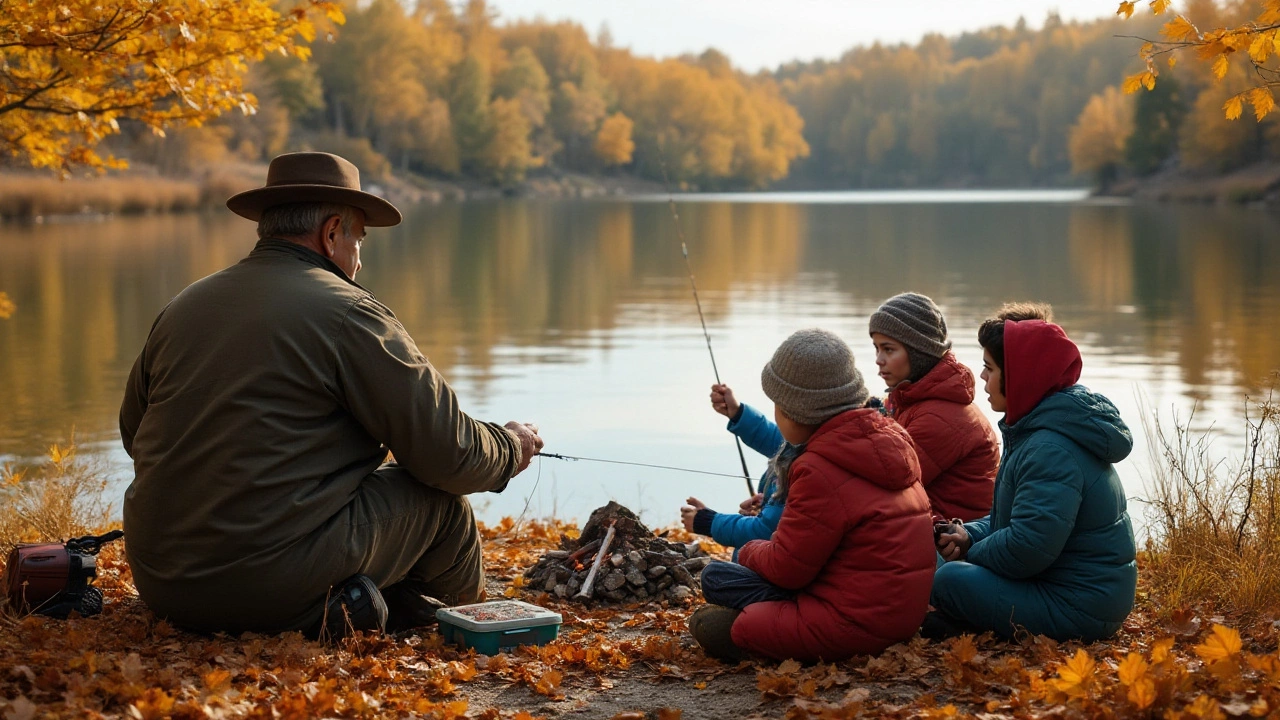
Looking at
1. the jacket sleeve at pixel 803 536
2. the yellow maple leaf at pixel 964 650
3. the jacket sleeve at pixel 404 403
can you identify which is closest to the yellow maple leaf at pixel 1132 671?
the yellow maple leaf at pixel 964 650

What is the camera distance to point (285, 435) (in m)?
3.80

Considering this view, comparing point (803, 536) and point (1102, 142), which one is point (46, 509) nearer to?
point (803, 536)

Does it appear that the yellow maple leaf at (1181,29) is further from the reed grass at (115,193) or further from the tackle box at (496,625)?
the reed grass at (115,193)

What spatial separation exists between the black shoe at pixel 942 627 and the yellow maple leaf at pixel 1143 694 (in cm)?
114

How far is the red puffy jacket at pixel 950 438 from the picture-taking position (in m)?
4.70

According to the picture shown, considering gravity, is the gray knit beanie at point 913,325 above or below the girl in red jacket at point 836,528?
above

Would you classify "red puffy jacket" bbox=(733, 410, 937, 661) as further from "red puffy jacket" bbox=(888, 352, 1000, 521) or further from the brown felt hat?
the brown felt hat

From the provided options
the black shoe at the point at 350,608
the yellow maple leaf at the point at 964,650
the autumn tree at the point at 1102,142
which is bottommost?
the yellow maple leaf at the point at 964,650

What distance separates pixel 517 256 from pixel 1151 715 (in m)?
28.2

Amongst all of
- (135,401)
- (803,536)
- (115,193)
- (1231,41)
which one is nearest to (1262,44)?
(1231,41)

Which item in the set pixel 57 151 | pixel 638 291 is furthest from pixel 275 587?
pixel 638 291

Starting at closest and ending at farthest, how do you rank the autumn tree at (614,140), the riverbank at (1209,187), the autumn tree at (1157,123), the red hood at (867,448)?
the red hood at (867,448) < the riverbank at (1209,187) < the autumn tree at (1157,123) < the autumn tree at (614,140)

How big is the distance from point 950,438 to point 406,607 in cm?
203

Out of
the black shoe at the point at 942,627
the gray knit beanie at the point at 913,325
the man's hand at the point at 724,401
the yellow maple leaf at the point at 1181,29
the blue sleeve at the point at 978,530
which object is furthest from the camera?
the man's hand at the point at 724,401
